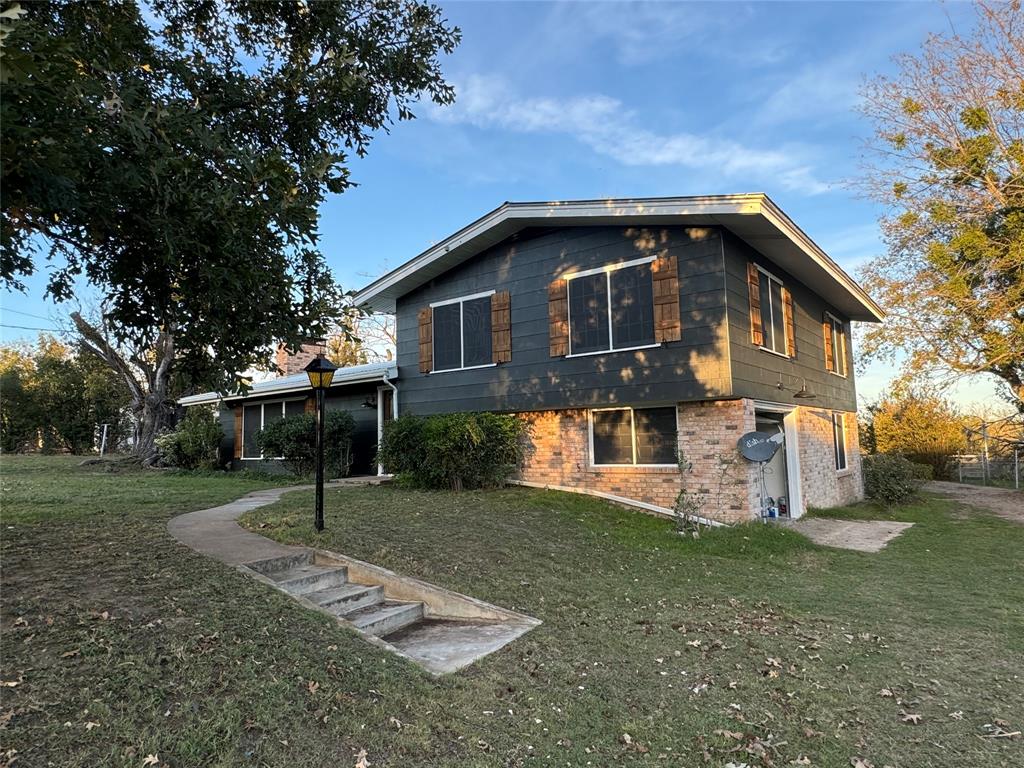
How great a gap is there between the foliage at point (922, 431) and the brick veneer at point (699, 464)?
32.5 feet

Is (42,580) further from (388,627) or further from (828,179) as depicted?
(828,179)

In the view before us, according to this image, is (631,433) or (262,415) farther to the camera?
(262,415)

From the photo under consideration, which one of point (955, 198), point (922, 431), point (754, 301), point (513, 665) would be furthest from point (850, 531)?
point (922, 431)

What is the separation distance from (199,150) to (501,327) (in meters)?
7.83

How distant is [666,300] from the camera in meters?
9.74

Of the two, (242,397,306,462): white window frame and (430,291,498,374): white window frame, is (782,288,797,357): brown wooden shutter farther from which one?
(242,397,306,462): white window frame

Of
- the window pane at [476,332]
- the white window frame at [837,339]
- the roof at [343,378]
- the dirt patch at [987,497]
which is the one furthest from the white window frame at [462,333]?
the dirt patch at [987,497]

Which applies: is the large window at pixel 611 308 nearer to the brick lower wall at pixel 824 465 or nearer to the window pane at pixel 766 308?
the window pane at pixel 766 308

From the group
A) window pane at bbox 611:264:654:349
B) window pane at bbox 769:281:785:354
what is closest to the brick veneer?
window pane at bbox 611:264:654:349

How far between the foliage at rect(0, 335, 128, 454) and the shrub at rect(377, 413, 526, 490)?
74.9ft

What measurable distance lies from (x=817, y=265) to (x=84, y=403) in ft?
102

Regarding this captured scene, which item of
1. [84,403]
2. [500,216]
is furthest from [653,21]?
[84,403]

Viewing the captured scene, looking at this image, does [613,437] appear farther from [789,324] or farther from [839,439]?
[839,439]

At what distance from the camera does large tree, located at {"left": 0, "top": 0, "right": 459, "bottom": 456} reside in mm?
3416
